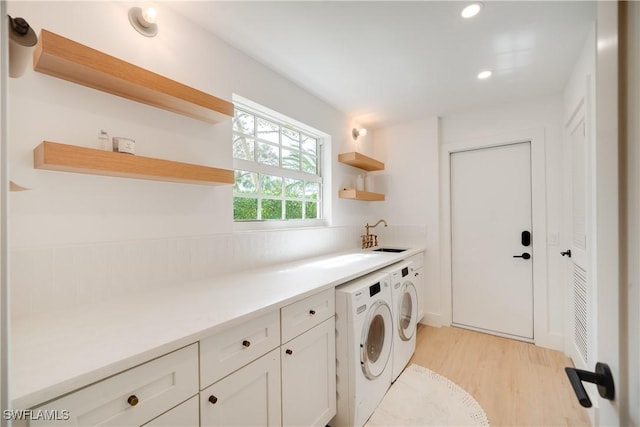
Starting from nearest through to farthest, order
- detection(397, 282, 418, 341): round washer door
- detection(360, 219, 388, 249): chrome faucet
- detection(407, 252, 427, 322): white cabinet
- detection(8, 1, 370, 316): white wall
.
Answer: detection(8, 1, 370, 316): white wall, detection(397, 282, 418, 341): round washer door, detection(407, 252, 427, 322): white cabinet, detection(360, 219, 388, 249): chrome faucet

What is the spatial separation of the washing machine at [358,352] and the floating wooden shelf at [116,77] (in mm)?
1337

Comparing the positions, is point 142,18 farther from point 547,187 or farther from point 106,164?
point 547,187

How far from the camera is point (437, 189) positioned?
325 cm

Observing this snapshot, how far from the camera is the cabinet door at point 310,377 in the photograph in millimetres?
1329

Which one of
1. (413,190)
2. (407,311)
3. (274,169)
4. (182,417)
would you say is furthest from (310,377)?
(413,190)

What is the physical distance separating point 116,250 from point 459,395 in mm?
2384

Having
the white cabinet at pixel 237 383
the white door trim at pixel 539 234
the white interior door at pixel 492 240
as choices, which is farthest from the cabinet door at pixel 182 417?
the white door trim at pixel 539 234

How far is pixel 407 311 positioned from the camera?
8.12ft

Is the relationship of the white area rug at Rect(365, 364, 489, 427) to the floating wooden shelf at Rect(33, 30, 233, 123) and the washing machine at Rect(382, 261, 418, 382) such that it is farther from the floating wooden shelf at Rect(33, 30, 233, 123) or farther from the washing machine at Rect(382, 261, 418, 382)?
the floating wooden shelf at Rect(33, 30, 233, 123)

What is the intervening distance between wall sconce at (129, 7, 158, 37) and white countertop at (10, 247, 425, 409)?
1374 mm

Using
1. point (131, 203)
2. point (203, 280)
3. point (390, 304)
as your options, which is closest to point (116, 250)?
point (131, 203)

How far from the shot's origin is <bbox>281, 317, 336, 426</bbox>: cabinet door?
1.33 m

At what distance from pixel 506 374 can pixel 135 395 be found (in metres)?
2.64

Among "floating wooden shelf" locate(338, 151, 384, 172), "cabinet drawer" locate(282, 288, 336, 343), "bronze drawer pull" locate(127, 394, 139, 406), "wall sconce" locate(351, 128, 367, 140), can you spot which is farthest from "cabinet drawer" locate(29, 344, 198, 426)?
"wall sconce" locate(351, 128, 367, 140)
